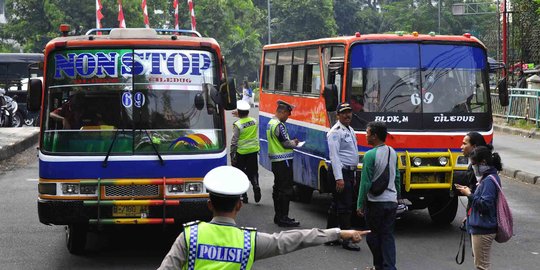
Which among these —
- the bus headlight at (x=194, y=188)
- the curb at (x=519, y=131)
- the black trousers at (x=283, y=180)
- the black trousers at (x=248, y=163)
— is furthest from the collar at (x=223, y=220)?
the curb at (x=519, y=131)

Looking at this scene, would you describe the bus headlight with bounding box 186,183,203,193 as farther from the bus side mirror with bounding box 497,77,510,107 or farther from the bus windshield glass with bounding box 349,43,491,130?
the bus side mirror with bounding box 497,77,510,107

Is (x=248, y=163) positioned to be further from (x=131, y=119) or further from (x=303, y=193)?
(x=131, y=119)

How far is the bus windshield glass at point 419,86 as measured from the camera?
12.0m

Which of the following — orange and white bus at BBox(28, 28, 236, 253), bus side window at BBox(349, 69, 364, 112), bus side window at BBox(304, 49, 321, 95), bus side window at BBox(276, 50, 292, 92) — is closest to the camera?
orange and white bus at BBox(28, 28, 236, 253)

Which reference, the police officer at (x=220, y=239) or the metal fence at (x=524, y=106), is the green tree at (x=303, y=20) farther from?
the police officer at (x=220, y=239)

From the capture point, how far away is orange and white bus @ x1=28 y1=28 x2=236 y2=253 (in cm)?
968

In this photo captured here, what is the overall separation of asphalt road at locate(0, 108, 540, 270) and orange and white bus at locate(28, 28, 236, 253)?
55 centimetres

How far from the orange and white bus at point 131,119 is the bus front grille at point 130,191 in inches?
0.4

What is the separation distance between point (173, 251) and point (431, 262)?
6.20 m

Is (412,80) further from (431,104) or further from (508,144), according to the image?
(508,144)

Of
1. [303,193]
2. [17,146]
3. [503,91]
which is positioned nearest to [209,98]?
[503,91]

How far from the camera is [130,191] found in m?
9.66

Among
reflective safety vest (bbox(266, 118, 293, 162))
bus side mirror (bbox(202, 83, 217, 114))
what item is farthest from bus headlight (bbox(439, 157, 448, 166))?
bus side mirror (bbox(202, 83, 217, 114))

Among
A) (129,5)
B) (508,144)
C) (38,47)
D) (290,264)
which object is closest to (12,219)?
(290,264)
